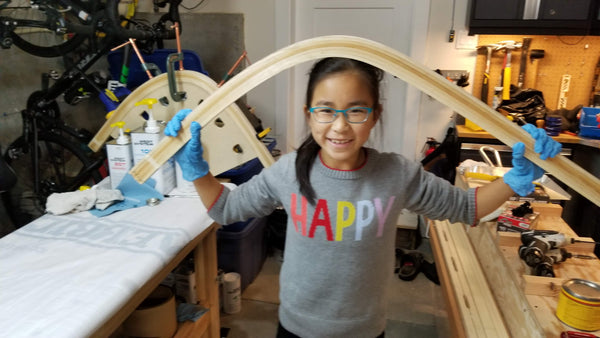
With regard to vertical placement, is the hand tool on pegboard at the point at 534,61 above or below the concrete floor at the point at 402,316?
above

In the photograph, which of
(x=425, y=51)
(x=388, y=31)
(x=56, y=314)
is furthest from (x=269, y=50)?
(x=56, y=314)

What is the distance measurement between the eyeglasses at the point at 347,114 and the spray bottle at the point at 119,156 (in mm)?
984

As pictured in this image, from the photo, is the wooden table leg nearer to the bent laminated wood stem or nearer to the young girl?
the young girl

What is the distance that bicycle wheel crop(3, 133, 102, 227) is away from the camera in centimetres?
183

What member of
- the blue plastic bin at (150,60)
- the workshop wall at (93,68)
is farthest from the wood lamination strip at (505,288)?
the workshop wall at (93,68)

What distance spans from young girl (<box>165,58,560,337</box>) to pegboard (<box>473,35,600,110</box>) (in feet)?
8.69

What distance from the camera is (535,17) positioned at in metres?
2.83

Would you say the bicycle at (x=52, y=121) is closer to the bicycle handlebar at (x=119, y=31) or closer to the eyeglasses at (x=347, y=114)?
the bicycle handlebar at (x=119, y=31)

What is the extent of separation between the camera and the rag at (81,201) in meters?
1.39

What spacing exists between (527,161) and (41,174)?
85.2 inches

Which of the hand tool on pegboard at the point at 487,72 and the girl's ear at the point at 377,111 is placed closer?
the girl's ear at the point at 377,111

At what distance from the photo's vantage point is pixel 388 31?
3.17m

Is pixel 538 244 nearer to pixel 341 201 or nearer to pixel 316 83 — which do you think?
pixel 341 201

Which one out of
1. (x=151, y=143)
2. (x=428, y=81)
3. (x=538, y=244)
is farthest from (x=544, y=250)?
(x=151, y=143)
